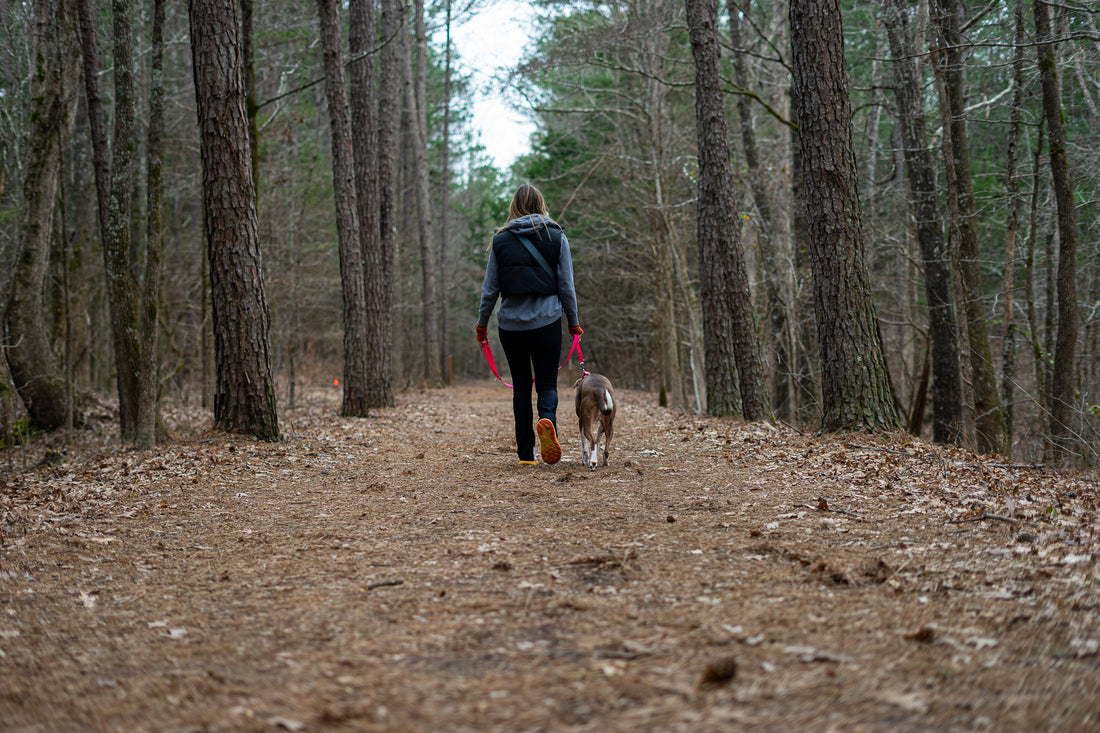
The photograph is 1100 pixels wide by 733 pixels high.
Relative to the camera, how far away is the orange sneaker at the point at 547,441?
Answer: 6789 mm

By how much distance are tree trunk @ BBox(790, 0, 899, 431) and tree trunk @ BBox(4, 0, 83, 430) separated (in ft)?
32.1

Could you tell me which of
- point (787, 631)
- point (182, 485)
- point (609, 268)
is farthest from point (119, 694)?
point (609, 268)

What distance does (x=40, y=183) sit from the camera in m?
10.6

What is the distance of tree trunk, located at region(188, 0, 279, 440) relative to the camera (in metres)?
8.55

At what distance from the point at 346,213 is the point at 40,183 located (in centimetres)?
458

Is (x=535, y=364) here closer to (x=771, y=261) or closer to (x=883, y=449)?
(x=883, y=449)

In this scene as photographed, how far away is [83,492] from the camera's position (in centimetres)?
634

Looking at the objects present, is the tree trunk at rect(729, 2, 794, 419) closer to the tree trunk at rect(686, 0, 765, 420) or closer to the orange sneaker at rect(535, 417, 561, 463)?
the tree trunk at rect(686, 0, 765, 420)

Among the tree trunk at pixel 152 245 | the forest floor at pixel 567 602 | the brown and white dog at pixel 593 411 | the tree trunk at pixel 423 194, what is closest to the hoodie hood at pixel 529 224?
the brown and white dog at pixel 593 411

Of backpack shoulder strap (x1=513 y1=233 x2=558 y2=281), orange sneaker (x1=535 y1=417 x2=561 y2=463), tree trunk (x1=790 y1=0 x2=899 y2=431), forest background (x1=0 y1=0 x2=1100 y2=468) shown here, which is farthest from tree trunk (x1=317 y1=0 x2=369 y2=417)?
tree trunk (x1=790 y1=0 x2=899 y2=431)

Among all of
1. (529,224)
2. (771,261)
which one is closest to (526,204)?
(529,224)

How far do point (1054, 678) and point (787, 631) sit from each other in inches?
31.7

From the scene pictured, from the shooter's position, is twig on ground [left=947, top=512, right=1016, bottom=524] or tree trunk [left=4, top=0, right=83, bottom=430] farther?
tree trunk [left=4, top=0, right=83, bottom=430]

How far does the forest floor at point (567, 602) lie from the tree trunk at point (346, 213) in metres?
6.87
